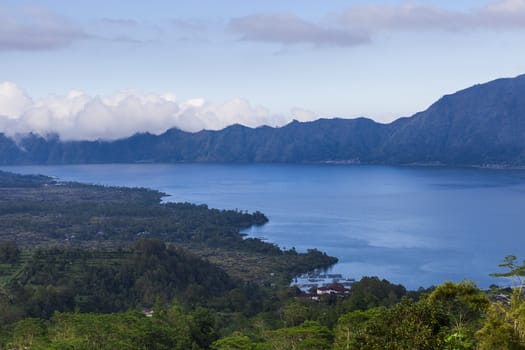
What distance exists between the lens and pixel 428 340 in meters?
14.1

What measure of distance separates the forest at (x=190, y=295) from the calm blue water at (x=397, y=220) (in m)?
5.88

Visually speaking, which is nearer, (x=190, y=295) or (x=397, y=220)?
(x=190, y=295)

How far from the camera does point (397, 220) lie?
334 ft

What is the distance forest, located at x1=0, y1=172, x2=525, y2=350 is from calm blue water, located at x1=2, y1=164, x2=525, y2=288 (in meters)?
5.88

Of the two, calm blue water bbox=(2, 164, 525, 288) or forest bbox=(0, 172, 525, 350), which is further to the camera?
calm blue water bbox=(2, 164, 525, 288)

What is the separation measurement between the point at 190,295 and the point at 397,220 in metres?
59.4

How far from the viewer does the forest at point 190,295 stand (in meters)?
16.2

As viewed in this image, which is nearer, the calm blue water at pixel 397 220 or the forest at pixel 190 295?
the forest at pixel 190 295

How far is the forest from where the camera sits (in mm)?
16203

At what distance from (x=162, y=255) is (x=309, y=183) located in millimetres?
129372

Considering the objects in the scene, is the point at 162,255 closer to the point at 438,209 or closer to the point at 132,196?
the point at 438,209

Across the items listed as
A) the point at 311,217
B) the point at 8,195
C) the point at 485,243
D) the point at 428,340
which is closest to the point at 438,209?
the point at 311,217

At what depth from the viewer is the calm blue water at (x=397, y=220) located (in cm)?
6669

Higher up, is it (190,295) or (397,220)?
(397,220)
